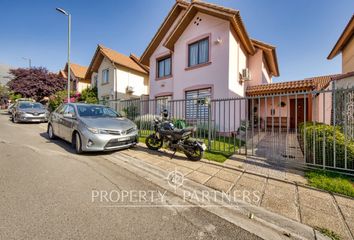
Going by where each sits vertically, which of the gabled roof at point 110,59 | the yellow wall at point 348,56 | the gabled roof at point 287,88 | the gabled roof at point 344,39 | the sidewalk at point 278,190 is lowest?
the sidewalk at point 278,190

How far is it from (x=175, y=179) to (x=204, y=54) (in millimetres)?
9007

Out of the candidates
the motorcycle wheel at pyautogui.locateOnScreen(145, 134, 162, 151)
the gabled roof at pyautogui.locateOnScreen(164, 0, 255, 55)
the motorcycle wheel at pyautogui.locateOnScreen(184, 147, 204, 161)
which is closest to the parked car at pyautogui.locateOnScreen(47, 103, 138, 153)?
the motorcycle wheel at pyautogui.locateOnScreen(145, 134, 162, 151)

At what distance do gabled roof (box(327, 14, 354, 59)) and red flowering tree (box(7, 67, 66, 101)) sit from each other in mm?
30168

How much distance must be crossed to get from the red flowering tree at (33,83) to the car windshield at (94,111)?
74.9 ft

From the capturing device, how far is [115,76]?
17.3m

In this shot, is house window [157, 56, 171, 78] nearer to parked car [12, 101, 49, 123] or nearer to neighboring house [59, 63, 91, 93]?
parked car [12, 101, 49, 123]

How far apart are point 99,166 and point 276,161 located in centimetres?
481

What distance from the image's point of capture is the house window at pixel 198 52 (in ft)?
35.7

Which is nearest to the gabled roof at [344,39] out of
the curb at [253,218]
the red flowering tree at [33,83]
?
the curb at [253,218]

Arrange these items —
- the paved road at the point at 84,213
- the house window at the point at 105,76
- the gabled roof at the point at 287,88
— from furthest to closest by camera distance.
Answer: the house window at the point at 105,76 → the gabled roof at the point at 287,88 → the paved road at the point at 84,213

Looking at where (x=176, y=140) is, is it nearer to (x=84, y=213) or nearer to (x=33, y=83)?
(x=84, y=213)

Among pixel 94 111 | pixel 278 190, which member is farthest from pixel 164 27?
pixel 278 190

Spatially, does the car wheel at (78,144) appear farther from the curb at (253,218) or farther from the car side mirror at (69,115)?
the curb at (253,218)

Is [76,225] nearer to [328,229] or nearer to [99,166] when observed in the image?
[99,166]
